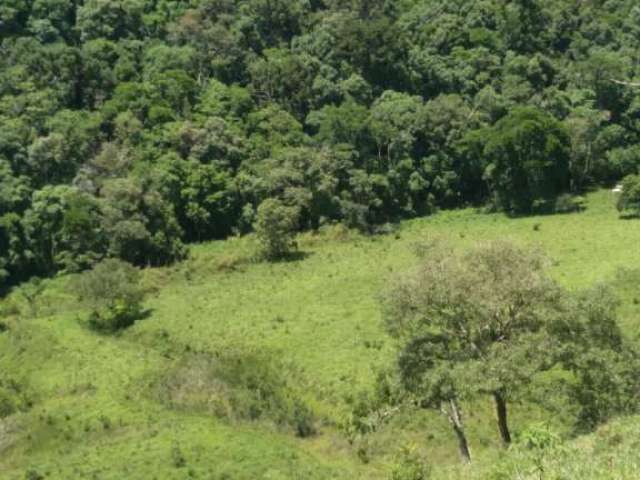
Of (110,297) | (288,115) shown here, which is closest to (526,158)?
(288,115)

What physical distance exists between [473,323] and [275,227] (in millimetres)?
32414

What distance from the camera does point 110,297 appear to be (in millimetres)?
45281

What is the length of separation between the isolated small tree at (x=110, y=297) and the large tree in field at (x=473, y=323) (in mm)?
25435

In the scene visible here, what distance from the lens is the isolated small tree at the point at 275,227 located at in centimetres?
5306

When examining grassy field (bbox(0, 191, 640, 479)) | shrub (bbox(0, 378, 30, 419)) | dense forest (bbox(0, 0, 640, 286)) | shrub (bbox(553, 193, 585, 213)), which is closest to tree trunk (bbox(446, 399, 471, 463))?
grassy field (bbox(0, 191, 640, 479))

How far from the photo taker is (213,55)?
75688 millimetres

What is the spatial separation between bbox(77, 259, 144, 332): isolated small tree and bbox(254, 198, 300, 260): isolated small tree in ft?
36.0

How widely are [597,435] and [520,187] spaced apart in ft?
155

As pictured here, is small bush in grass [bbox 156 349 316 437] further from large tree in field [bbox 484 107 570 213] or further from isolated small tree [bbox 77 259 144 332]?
large tree in field [bbox 484 107 570 213]

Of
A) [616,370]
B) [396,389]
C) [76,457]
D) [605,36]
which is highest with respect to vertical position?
[605,36]

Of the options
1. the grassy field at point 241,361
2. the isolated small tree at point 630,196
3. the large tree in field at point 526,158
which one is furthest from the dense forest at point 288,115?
the isolated small tree at point 630,196

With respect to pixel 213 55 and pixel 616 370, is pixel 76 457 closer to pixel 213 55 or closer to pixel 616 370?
pixel 616 370

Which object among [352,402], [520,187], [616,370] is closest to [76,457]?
[352,402]

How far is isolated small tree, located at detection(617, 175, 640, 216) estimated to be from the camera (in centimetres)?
5450
